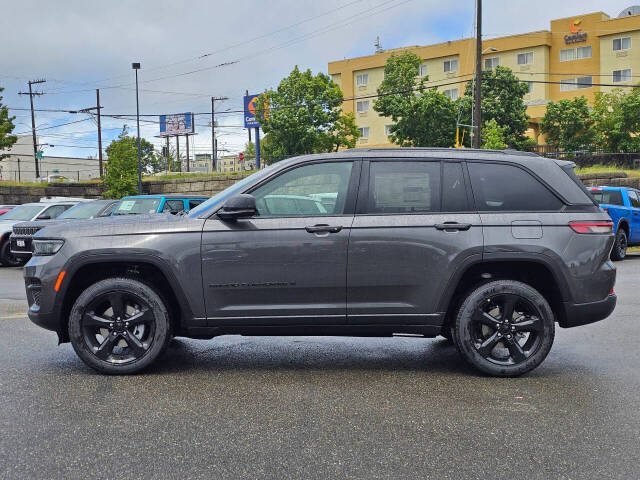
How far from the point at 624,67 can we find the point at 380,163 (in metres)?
66.1

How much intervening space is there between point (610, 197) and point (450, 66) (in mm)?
56232

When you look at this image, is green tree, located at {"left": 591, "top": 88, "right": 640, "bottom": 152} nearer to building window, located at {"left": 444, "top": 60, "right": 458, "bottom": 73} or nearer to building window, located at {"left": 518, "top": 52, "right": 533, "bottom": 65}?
building window, located at {"left": 518, "top": 52, "right": 533, "bottom": 65}

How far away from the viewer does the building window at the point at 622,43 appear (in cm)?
6194

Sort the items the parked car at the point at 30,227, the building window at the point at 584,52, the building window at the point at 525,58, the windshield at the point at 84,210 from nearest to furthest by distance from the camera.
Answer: the parked car at the point at 30,227, the windshield at the point at 84,210, the building window at the point at 584,52, the building window at the point at 525,58

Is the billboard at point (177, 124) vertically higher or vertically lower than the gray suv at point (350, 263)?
higher

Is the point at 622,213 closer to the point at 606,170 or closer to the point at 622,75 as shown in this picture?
the point at 606,170

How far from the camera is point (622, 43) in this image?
6225 centimetres

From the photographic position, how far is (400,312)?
5.07 m

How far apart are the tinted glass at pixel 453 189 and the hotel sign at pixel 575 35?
218ft

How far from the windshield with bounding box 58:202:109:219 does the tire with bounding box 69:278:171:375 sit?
11238 millimetres

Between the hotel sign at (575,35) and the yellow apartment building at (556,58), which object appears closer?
the yellow apartment building at (556,58)

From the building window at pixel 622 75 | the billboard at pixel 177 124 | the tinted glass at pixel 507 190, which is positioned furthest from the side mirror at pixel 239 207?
the billboard at pixel 177 124

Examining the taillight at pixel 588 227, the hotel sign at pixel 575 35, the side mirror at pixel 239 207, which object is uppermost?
the hotel sign at pixel 575 35

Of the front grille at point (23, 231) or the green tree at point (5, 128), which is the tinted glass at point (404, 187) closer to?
the front grille at point (23, 231)
